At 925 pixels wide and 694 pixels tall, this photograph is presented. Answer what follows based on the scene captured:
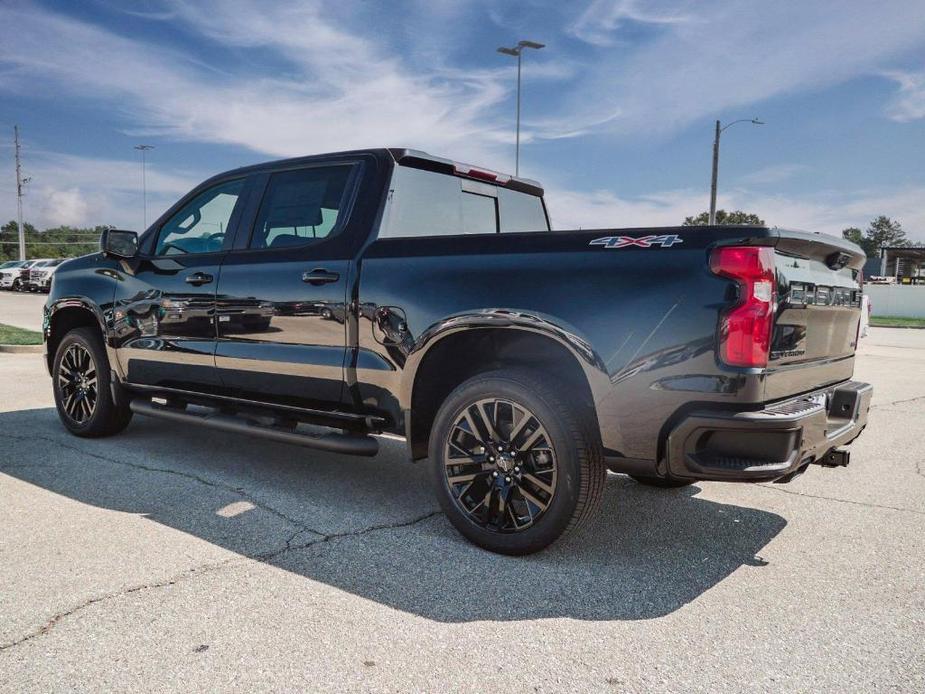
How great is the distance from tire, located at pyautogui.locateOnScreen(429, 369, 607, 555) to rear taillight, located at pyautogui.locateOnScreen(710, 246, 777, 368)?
763 millimetres

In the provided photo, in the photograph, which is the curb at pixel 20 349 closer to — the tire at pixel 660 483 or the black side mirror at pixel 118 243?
the black side mirror at pixel 118 243

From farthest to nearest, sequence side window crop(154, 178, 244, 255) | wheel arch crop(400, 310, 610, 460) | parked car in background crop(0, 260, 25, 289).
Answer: parked car in background crop(0, 260, 25, 289) → side window crop(154, 178, 244, 255) → wheel arch crop(400, 310, 610, 460)

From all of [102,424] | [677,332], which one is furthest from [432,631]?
[102,424]

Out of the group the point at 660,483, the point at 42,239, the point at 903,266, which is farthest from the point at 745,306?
the point at 42,239

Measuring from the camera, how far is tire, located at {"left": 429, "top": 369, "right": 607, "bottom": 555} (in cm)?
338

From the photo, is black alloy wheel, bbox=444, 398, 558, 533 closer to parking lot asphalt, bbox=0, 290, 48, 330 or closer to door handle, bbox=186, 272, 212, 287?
door handle, bbox=186, 272, 212, 287

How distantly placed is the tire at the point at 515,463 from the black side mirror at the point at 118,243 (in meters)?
2.89

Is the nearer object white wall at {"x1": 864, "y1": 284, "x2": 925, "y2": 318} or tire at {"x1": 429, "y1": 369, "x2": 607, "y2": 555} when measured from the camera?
tire at {"x1": 429, "y1": 369, "x2": 607, "y2": 555}

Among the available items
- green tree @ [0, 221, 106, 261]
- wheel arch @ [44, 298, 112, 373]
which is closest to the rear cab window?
wheel arch @ [44, 298, 112, 373]

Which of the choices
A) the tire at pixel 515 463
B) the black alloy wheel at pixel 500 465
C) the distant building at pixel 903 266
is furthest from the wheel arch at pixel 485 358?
the distant building at pixel 903 266

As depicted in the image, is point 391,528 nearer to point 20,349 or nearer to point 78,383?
point 78,383

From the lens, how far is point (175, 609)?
296 centimetres

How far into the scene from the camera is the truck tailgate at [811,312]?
3109 millimetres

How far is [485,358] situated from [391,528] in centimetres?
100
